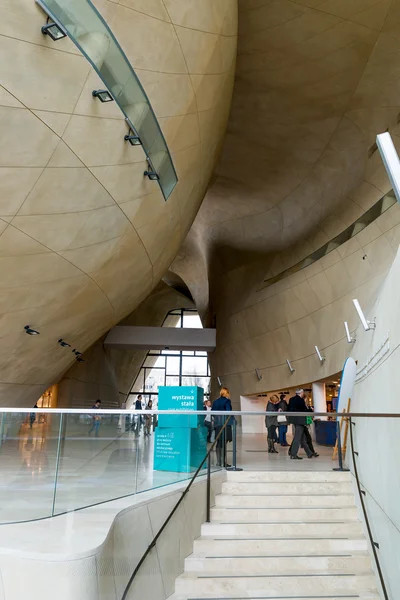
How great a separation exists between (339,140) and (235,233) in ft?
29.8

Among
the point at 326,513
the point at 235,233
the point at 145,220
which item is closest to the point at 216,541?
the point at 326,513

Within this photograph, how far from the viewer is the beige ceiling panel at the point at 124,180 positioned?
1027cm

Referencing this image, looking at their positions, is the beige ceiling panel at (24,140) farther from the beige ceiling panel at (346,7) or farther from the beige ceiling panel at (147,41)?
the beige ceiling panel at (346,7)

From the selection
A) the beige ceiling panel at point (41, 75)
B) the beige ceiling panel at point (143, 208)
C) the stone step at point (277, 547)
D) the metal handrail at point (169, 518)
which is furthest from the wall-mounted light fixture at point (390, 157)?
the beige ceiling panel at point (143, 208)

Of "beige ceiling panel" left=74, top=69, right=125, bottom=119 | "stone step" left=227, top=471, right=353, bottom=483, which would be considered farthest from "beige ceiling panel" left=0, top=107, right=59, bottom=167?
"stone step" left=227, top=471, right=353, bottom=483

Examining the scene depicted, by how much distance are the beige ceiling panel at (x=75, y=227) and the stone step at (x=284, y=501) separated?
6.48 m

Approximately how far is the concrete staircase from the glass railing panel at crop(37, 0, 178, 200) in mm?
7393

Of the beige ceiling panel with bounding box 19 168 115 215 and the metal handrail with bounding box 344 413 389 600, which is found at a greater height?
the beige ceiling panel with bounding box 19 168 115 215

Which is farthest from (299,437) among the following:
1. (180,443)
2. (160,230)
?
(160,230)

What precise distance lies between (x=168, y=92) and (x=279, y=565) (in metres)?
9.51

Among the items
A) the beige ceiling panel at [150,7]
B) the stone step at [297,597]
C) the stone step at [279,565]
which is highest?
the beige ceiling panel at [150,7]

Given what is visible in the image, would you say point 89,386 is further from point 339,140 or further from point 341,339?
point 339,140

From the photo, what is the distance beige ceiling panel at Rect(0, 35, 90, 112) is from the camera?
7.64 meters

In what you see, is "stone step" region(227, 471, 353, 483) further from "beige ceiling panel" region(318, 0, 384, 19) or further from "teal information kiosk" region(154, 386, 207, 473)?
"beige ceiling panel" region(318, 0, 384, 19)
